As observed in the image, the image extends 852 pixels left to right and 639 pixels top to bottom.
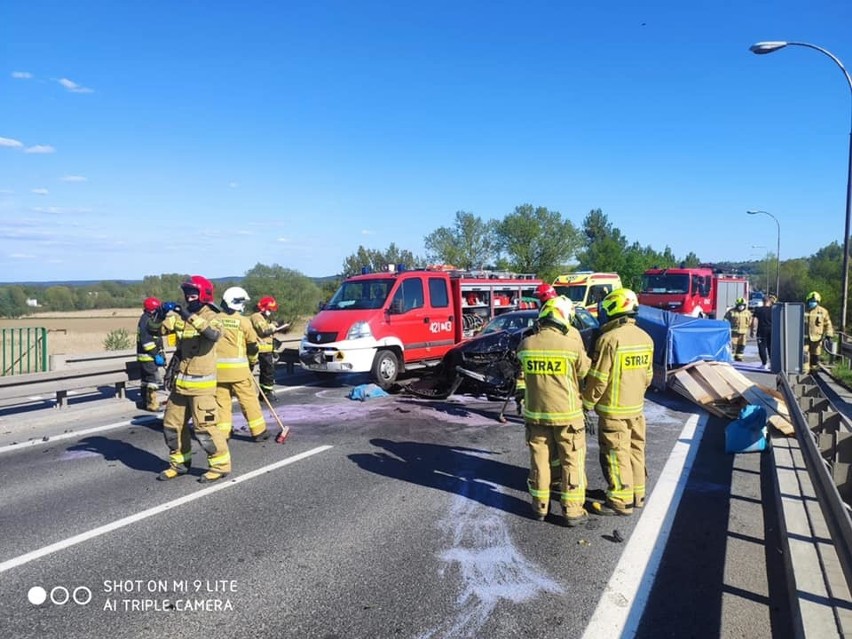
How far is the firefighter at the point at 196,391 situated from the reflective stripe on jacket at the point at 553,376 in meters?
2.93

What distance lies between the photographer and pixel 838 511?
285 cm

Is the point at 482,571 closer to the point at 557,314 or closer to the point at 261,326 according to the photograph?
the point at 557,314

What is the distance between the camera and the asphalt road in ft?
11.0

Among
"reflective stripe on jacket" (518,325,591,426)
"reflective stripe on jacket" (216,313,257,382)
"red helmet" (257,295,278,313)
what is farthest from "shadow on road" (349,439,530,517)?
"red helmet" (257,295,278,313)

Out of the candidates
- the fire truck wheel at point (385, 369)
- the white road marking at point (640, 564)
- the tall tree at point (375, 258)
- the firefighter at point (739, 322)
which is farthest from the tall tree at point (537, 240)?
the white road marking at point (640, 564)

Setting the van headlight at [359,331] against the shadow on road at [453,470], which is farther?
the van headlight at [359,331]

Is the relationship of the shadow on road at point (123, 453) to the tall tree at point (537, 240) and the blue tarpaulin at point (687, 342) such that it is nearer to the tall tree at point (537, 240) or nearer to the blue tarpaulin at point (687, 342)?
the blue tarpaulin at point (687, 342)

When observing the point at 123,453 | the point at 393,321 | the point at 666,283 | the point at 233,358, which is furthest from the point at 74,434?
the point at 666,283

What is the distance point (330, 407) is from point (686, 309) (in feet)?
58.4

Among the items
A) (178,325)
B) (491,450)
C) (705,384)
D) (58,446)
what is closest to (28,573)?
(178,325)

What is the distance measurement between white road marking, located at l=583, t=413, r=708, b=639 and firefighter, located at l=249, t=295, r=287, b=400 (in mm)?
5389

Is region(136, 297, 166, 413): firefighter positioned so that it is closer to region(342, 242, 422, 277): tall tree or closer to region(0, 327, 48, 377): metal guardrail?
region(0, 327, 48, 377): metal guardrail

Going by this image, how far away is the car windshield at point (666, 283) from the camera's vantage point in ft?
77.0

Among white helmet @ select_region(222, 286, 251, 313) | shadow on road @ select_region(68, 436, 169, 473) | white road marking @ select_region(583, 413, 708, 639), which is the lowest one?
white road marking @ select_region(583, 413, 708, 639)
